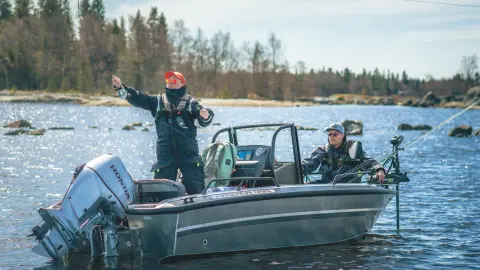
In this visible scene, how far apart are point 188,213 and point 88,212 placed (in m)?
1.25

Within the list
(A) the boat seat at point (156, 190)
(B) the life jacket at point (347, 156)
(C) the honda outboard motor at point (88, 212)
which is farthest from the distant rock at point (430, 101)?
(C) the honda outboard motor at point (88, 212)

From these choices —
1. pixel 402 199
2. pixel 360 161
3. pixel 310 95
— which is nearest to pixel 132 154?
pixel 402 199

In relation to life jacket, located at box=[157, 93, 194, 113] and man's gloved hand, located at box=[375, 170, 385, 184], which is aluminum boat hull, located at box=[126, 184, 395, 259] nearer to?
man's gloved hand, located at box=[375, 170, 385, 184]

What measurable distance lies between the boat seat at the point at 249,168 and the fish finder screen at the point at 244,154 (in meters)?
0.17

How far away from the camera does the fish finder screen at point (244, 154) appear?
432 inches

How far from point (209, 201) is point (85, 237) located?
5.75ft

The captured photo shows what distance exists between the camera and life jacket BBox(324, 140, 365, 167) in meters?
11.6

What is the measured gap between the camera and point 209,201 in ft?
30.6

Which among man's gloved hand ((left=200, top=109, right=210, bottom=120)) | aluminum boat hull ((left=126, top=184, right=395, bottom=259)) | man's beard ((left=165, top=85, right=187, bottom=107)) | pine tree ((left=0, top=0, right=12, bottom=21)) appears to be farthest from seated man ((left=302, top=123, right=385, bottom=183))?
pine tree ((left=0, top=0, right=12, bottom=21))

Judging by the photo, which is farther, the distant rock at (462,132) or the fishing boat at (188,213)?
the distant rock at (462,132)

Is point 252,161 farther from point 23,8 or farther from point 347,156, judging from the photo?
point 23,8

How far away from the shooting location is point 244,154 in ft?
36.3

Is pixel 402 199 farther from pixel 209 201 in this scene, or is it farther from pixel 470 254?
pixel 209 201

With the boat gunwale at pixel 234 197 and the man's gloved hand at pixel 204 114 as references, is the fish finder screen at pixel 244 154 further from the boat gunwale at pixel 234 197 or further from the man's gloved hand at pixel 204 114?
the man's gloved hand at pixel 204 114
